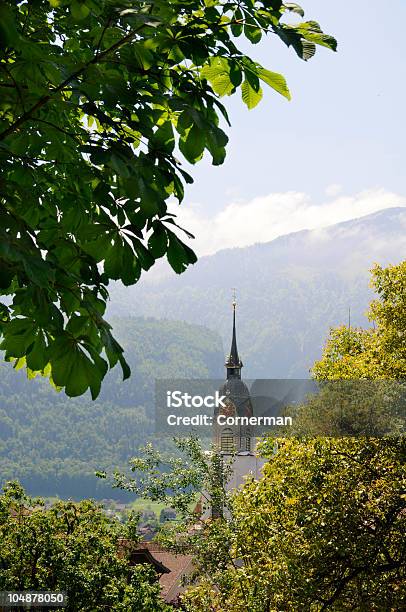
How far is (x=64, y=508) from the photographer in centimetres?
2417

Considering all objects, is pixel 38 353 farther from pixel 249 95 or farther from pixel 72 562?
pixel 72 562

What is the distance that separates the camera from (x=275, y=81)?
344 cm

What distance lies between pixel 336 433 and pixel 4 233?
15.9 metres

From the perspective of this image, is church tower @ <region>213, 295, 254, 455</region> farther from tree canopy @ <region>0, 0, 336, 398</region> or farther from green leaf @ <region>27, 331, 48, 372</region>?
green leaf @ <region>27, 331, 48, 372</region>

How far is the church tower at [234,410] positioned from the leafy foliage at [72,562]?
150 feet

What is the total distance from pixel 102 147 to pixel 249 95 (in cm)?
70

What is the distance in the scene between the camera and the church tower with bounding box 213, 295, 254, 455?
71188 mm

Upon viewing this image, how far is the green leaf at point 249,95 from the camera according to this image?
362cm

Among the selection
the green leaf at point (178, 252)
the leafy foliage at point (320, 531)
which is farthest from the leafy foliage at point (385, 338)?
the green leaf at point (178, 252)

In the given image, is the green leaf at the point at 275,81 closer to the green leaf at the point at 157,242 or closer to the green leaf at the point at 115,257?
the green leaf at the point at 157,242

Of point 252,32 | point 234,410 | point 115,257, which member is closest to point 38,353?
point 115,257

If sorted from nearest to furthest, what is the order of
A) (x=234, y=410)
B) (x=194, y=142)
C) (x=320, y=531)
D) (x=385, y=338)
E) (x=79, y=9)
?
(x=79, y=9)
(x=194, y=142)
(x=320, y=531)
(x=385, y=338)
(x=234, y=410)

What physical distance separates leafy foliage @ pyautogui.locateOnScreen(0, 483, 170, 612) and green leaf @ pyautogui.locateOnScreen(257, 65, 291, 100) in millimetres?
19240

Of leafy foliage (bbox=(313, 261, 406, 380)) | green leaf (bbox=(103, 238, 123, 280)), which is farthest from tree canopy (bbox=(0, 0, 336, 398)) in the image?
leafy foliage (bbox=(313, 261, 406, 380))
